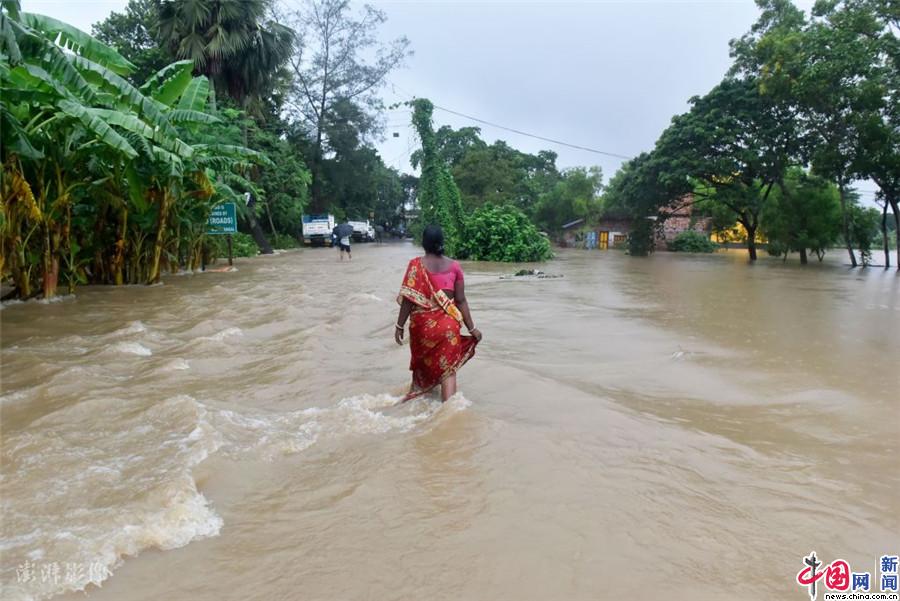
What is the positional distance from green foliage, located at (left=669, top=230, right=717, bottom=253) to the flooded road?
138 ft

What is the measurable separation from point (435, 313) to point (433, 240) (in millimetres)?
589

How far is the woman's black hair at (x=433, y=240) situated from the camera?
4789 millimetres

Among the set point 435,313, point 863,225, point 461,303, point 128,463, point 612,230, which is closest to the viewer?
point 128,463

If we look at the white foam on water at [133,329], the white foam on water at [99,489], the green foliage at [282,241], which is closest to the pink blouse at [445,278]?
the white foam on water at [99,489]

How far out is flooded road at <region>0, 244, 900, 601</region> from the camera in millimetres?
2598

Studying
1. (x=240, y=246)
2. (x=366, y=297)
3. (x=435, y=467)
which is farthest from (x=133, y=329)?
(x=240, y=246)

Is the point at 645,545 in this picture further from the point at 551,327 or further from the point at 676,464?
the point at 551,327

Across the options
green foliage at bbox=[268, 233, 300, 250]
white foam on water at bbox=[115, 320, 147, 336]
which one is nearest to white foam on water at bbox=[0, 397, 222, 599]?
white foam on water at bbox=[115, 320, 147, 336]

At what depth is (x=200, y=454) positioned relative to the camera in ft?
12.4

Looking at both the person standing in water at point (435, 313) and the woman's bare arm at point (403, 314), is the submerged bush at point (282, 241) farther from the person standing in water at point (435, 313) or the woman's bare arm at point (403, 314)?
the person standing in water at point (435, 313)

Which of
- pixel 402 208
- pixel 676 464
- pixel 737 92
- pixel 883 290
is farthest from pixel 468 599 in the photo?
pixel 402 208

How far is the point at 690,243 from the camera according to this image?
47531 millimetres

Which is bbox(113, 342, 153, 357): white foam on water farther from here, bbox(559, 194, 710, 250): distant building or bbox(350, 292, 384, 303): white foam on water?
bbox(559, 194, 710, 250): distant building

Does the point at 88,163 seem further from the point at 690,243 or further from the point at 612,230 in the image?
the point at 612,230
